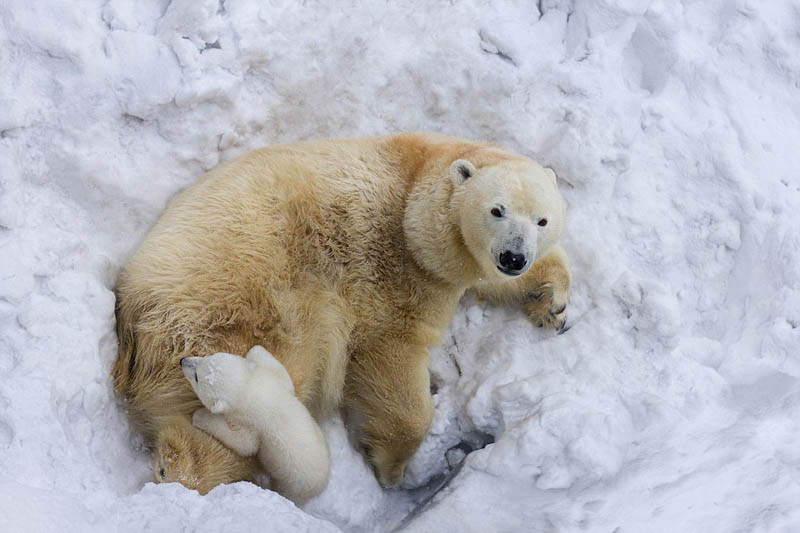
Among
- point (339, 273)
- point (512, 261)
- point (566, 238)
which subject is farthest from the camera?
point (566, 238)

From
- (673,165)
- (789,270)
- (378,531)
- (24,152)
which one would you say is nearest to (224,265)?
(24,152)

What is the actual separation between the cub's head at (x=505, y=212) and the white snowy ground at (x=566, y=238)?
0.70 meters

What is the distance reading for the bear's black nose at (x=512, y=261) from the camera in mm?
3404

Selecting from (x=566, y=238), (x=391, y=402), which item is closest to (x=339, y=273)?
(x=391, y=402)

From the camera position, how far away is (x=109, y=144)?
3930 mm

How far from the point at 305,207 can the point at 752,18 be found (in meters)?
3.13

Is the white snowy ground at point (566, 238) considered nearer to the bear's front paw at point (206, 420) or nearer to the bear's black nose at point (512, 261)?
the bear's front paw at point (206, 420)

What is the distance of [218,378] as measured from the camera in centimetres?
324

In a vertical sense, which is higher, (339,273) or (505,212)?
(505,212)

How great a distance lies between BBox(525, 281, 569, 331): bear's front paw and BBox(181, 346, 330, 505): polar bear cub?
1413 mm

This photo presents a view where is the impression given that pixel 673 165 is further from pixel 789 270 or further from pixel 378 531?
pixel 378 531

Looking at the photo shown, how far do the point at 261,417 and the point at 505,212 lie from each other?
4.65ft

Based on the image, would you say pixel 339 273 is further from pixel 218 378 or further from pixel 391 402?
pixel 218 378

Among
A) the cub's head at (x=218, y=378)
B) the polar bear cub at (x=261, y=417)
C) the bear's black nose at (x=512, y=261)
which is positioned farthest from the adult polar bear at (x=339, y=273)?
the cub's head at (x=218, y=378)
